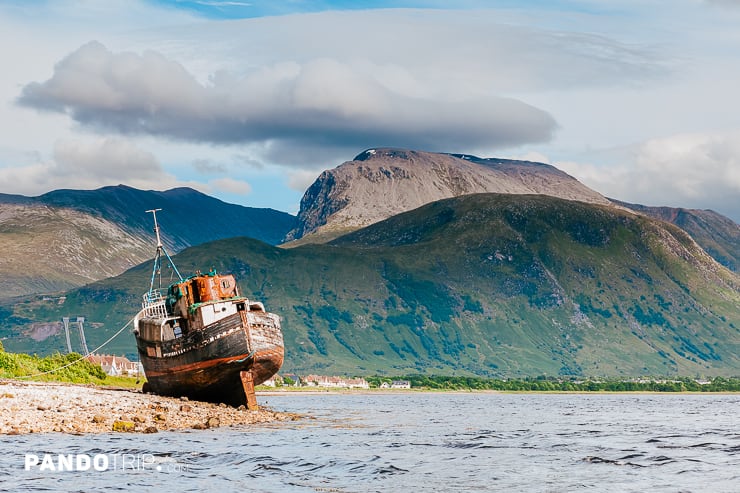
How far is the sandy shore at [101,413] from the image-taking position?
61812 millimetres

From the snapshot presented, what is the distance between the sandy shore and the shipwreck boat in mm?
2042

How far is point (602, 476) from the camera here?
4675cm

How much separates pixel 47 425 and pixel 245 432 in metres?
14.4

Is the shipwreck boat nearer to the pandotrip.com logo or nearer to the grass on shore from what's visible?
the grass on shore

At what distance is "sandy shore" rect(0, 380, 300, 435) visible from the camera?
2434 inches

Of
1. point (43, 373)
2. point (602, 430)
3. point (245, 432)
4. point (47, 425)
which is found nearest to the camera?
point (47, 425)

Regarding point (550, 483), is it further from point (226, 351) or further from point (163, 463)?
point (226, 351)

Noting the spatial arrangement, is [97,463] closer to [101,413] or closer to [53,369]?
[101,413]

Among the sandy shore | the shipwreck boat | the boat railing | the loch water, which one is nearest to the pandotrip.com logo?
the loch water

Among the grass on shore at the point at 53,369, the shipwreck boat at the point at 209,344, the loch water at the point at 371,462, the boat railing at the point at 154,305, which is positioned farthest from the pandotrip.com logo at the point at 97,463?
the grass on shore at the point at 53,369

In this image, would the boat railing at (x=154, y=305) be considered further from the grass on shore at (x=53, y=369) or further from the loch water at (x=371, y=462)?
the loch water at (x=371, y=462)

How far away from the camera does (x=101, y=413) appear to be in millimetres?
68875

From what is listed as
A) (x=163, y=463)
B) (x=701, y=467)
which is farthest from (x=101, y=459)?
(x=701, y=467)

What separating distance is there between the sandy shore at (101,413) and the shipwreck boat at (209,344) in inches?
80.4
